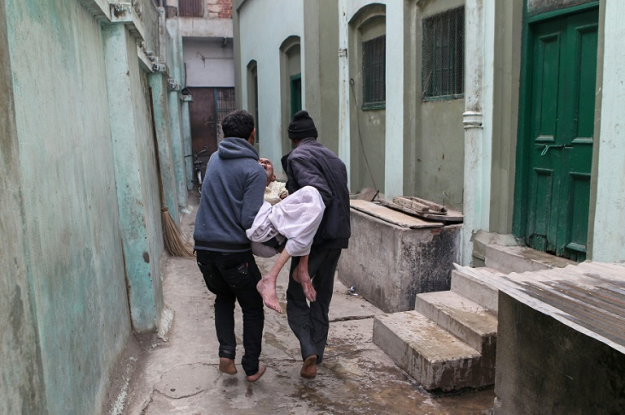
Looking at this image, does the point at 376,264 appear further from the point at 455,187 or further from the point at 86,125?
the point at 86,125

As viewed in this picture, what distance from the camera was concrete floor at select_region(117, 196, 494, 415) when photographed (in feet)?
12.6

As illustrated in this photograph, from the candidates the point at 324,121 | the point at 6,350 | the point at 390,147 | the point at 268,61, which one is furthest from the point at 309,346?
the point at 268,61

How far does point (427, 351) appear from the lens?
4.18 metres

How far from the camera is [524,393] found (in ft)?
10.6

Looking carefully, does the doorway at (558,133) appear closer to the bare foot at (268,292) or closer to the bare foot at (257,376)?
the bare foot at (268,292)

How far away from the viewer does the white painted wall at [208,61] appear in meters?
18.2

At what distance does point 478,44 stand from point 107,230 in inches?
137

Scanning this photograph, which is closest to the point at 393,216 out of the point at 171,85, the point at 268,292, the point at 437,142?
the point at 437,142

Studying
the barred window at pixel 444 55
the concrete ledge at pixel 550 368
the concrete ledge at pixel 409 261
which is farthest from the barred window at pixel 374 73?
the concrete ledge at pixel 550 368

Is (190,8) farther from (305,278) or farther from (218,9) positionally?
(305,278)

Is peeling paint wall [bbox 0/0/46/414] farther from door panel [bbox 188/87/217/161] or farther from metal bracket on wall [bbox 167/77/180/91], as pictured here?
door panel [bbox 188/87/217/161]

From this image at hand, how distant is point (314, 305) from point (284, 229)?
0.91m

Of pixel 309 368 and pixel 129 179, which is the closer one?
pixel 309 368

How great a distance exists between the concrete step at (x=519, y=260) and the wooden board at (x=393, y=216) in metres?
0.63
